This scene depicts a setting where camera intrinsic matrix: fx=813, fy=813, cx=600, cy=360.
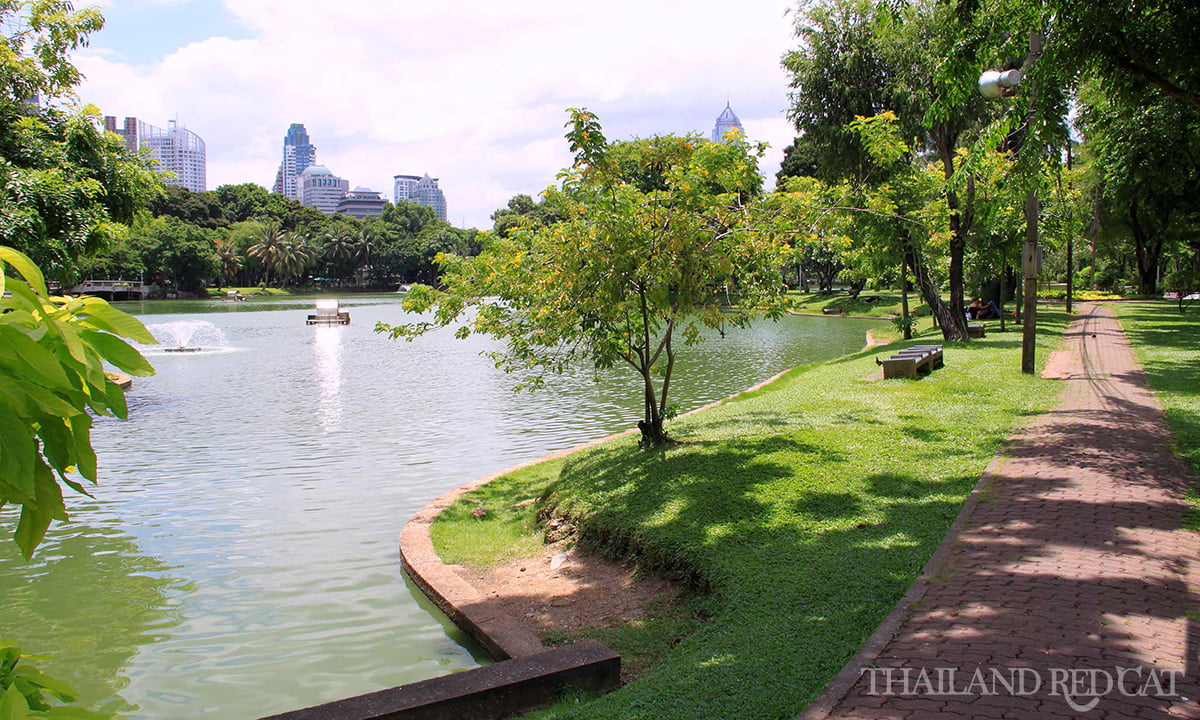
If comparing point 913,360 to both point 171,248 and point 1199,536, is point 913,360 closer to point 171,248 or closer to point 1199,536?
point 1199,536

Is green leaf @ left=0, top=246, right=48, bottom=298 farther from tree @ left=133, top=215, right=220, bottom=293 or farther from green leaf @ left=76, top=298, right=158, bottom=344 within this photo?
tree @ left=133, top=215, right=220, bottom=293

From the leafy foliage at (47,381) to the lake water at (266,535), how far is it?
485 centimetres

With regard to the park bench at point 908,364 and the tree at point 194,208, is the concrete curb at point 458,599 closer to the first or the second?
the park bench at point 908,364

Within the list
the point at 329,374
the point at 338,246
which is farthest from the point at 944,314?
the point at 338,246

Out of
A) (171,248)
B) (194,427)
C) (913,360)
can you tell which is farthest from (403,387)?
(171,248)

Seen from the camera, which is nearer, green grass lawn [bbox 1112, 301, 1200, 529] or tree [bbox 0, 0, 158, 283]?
green grass lawn [bbox 1112, 301, 1200, 529]

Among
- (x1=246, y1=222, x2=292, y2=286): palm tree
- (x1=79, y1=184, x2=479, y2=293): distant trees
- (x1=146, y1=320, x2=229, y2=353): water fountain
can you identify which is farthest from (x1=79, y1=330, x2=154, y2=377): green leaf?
(x1=246, y1=222, x2=292, y2=286): palm tree

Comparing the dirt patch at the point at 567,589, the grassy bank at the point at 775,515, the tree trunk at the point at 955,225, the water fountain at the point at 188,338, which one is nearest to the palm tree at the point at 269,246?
the water fountain at the point at 188,338

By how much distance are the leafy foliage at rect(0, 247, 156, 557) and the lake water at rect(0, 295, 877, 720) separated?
4.85 metres

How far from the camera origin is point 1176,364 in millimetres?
16875

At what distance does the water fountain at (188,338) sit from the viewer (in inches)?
1266

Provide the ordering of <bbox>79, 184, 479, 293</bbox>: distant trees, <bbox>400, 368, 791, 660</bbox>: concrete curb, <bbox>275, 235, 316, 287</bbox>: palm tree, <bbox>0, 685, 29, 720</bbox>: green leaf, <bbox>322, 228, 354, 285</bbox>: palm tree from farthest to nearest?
<bbox>322, 228, 354, 285</bbox>: palm tree
<bbox>275, 235, 316, 287</bbox>: palm tree
<bbox>79, 184, 479, 293</bbox>: distant trees
<bbox>400, 368, 791, 660</bbox>: concrete curb
<bbox>0, 685, 29, 720</bbox>: green leaf

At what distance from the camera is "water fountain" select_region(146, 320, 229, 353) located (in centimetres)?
3215

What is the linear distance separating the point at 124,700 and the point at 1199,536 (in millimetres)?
8231
